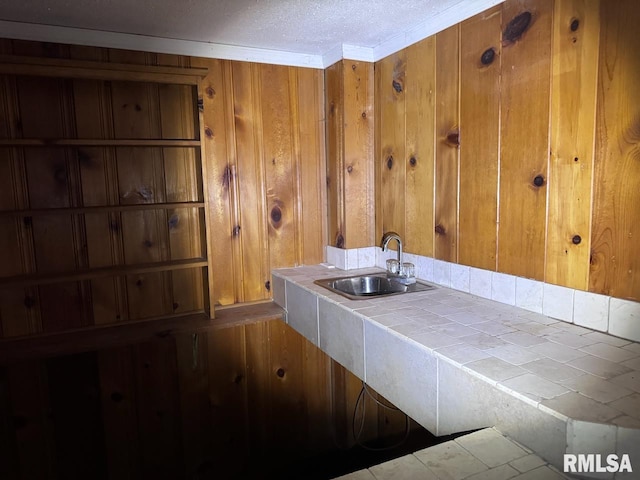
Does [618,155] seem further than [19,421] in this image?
No

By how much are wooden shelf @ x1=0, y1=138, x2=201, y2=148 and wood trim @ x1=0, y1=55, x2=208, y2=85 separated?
25cm

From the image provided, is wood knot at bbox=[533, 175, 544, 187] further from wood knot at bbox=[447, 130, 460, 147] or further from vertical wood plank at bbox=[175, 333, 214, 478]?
vertical wood plank at bbox=[175, 333, 214, 478]

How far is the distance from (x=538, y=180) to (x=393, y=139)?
86 centimetres

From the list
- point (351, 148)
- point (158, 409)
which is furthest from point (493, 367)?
point (158, 409)

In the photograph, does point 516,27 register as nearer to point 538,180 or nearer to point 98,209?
point 538,180

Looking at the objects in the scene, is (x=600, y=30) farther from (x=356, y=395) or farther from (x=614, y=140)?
(x=356, y=395)

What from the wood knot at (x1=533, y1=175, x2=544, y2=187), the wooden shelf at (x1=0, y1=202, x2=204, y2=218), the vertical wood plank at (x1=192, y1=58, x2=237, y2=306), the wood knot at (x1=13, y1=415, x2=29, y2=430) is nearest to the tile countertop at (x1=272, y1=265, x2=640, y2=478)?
the wood knot at (x1=533, y1=175, x2=544, y2=187)

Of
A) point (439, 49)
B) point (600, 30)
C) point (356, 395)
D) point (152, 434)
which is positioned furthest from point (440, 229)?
point (152, 434)

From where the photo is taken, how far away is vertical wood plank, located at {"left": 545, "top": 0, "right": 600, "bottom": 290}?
136 centimetres

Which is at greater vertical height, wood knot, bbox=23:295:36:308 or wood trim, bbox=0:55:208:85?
wood trim, bbox=0:55:208:85

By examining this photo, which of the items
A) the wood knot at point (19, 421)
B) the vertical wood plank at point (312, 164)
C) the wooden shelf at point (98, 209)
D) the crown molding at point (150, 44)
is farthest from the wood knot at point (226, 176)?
the wood knot at point (19, 421)

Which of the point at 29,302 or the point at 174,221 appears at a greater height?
the point at 174,221

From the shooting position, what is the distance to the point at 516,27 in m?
1.58

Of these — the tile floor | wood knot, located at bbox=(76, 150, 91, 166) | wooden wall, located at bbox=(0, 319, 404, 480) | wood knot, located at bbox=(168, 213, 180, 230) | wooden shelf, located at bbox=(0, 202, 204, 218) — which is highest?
wood knot, located at bbox=(76, 150, 91, 166)
